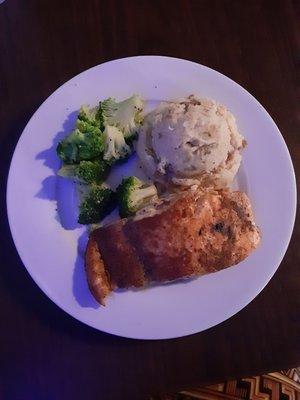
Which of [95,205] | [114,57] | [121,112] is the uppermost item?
[114,57]

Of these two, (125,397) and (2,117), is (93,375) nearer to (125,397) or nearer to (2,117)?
(125,397)

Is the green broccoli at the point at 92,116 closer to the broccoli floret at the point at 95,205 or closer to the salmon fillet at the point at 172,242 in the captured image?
the broccoli floret at the point at 95,205

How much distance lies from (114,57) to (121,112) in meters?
0.28

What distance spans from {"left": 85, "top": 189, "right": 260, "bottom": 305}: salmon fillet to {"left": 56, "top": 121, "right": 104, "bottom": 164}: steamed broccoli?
262 millimetres

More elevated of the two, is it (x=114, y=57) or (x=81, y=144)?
(x=114, y=57)

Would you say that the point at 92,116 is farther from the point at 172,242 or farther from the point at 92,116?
the point at 172,242

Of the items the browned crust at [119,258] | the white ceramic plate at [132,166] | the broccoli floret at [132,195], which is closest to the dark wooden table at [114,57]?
the white ceramic plate at [132,166]

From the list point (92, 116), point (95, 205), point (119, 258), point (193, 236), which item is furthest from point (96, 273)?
point (92, 116)

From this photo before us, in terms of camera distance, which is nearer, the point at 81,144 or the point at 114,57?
the point at 81,144

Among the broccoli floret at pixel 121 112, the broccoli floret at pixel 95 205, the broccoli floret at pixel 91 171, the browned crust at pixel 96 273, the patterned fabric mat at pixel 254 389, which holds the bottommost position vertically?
the patterned fabric mat at pixel 254 389

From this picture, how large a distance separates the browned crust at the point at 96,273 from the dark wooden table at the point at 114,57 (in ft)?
0.56

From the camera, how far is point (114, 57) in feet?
6.24

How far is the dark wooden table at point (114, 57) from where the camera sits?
171cm

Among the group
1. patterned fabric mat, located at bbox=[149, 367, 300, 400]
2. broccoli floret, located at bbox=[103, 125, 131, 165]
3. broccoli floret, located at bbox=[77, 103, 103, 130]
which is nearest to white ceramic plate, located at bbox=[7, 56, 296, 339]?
broccoli floret, located at bbox=[77, 103, 103, 130]
